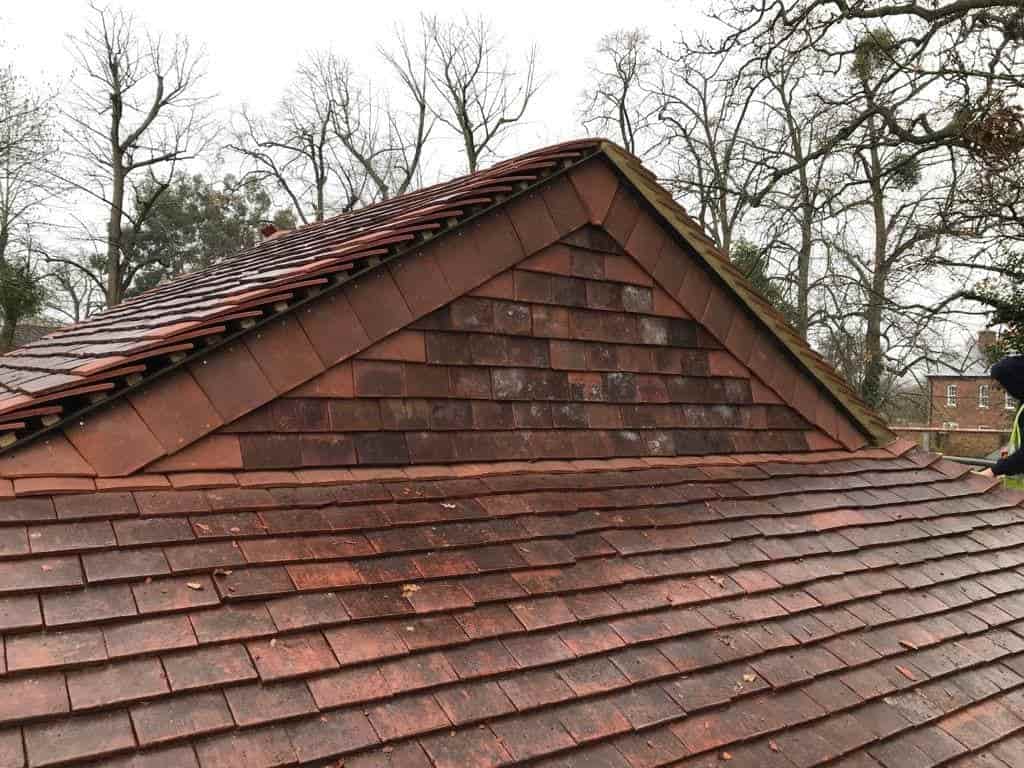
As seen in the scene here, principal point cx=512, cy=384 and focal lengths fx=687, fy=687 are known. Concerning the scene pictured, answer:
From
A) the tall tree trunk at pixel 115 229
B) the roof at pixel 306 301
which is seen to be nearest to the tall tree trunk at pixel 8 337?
the tall tree trunk at pixel 115 229

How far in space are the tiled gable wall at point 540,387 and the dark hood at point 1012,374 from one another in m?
→ 2.06

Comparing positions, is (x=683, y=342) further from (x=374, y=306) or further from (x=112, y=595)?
(x=112, y=595)

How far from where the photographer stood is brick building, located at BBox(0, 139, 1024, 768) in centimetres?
212

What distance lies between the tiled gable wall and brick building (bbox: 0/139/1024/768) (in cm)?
2

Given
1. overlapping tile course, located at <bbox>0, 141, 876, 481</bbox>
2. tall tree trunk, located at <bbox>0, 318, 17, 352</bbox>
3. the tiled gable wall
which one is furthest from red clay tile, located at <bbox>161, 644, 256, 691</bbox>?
tall tree trunk, located at <bbox>0, 318, 17, 352</bbox>

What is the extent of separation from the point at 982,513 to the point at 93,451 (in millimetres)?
6095

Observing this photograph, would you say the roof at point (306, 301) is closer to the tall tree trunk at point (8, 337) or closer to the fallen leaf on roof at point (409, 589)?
the fallen leaf on roof at point (409, 589)

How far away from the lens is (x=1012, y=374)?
219 inches

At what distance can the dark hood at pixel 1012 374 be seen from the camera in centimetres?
554

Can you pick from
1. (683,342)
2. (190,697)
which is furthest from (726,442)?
(190,697)

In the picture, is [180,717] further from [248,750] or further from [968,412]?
[968,412]

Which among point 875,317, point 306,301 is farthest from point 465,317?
point 875,317

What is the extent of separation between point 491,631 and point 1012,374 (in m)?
5.15

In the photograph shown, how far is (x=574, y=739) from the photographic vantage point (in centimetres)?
237
